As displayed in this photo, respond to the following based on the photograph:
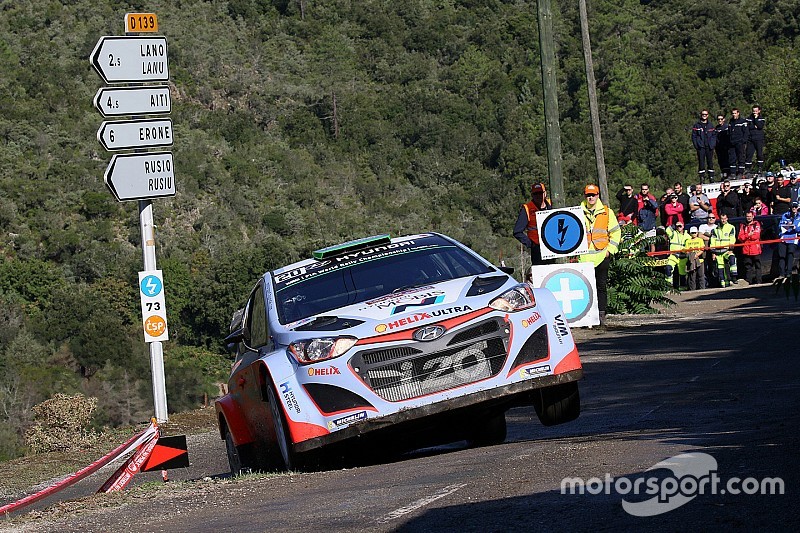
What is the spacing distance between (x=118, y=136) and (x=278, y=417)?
7.07m

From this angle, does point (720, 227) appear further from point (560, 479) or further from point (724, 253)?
point (560, 479)

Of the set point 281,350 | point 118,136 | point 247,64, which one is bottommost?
point 281,350

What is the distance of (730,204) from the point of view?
106 ft

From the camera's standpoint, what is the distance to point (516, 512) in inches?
256

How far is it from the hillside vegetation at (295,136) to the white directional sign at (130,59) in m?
40.0

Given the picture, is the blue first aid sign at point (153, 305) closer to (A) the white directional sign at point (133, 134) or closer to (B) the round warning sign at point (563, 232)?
(A) the white directional sign at point (133, 134)

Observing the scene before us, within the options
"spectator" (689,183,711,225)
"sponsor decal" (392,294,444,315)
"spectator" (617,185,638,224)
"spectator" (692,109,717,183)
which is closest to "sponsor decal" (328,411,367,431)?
"sponsor decal" (392,294,444,315)

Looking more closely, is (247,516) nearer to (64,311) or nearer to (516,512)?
(516,512)

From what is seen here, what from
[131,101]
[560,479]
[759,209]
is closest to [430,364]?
[560,479]

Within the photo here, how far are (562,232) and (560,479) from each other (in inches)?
462

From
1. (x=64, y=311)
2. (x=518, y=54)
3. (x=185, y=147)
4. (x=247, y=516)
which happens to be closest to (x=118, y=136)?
(x=247, y=516)

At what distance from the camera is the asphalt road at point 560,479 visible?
20.7ft

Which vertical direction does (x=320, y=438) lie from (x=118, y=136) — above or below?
below

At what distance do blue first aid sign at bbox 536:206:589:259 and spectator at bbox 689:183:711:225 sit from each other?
13.4 meters
